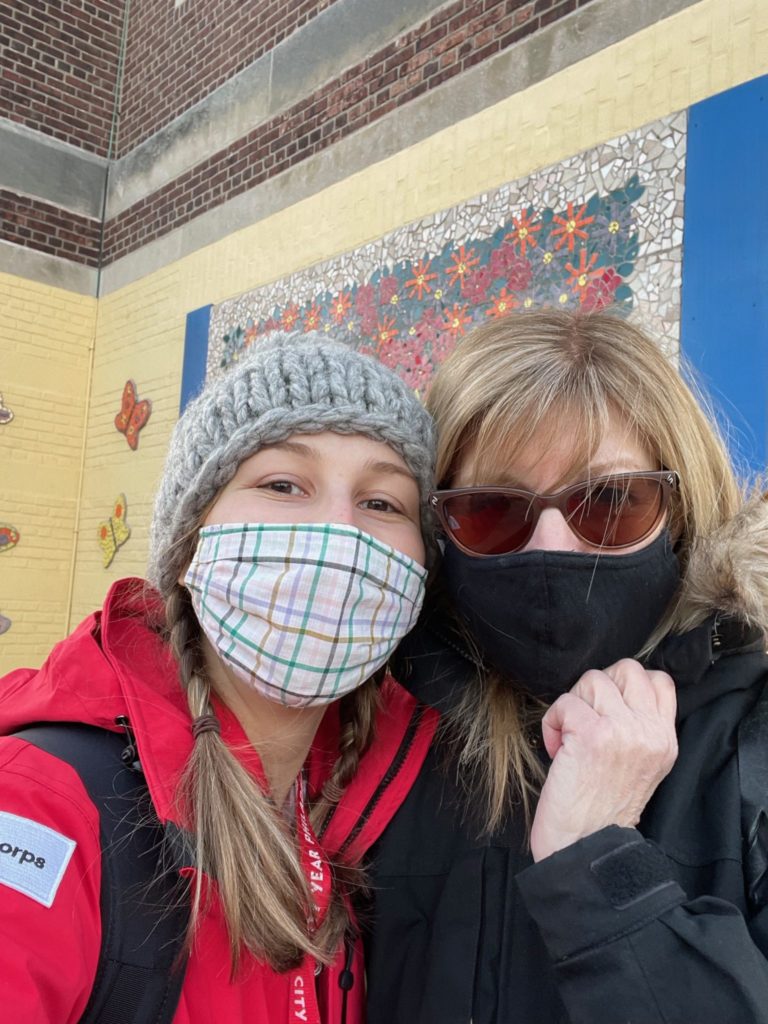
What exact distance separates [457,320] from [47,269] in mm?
5326

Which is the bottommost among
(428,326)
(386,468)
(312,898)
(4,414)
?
(312,898)

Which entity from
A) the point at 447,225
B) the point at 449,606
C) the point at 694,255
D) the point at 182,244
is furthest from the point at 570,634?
the point at 182,244

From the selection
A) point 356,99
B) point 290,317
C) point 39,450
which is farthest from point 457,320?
point 39,450

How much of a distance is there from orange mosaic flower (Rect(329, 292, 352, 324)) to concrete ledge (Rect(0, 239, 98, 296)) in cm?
398

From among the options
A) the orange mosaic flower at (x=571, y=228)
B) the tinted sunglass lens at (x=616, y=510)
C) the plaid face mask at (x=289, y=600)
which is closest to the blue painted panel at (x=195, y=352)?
the orange mosaic flower at (x=571, y=228)

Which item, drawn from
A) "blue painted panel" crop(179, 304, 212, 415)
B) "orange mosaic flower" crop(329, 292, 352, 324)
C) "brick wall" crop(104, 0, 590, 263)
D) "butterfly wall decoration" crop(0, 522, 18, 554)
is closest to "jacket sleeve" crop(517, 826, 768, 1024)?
"brick wall" crop(104, 0, 590, 263)

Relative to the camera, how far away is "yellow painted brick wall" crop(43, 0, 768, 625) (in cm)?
393

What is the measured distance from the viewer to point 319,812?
1603mm

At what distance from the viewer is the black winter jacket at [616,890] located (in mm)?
1047

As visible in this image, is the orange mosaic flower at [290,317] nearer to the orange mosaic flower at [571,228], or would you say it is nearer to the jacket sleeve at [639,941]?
the orange mosaic flower at [571,228]

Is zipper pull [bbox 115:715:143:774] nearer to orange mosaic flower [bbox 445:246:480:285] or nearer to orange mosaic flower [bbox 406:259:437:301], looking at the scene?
orange mosaic flower [bbox 445:246:480:285]

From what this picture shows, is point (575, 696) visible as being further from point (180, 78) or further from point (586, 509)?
point (180, 78)

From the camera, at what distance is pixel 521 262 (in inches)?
181

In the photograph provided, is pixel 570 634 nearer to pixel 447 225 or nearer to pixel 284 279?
pixel 447 225
